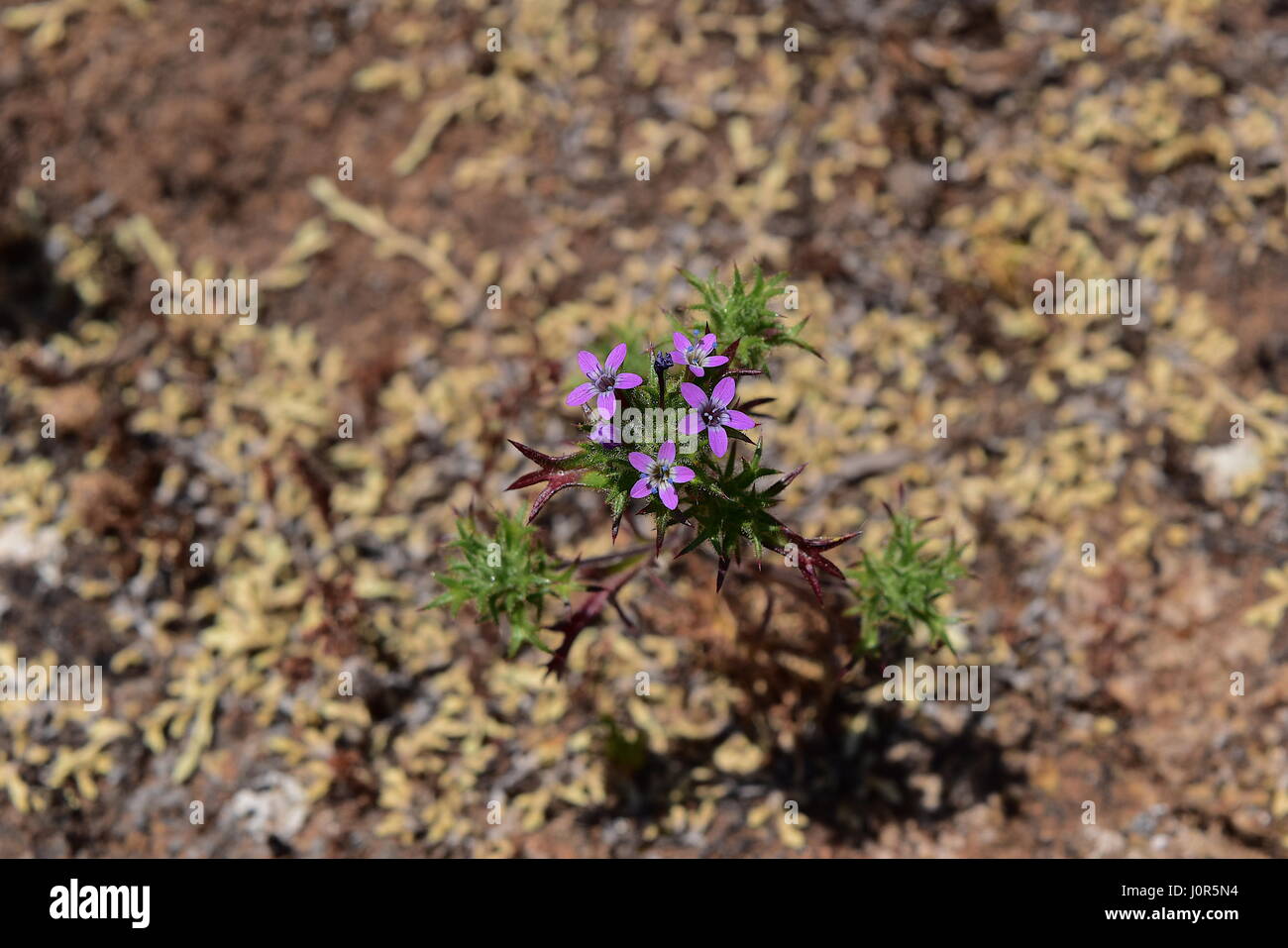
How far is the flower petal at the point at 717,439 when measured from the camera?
277 cm

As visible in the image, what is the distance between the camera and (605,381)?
9.64ft

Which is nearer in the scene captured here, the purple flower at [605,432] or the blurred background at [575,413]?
the purple flower at [605,432]

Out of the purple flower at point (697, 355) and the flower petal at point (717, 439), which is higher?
Result: the purple flower at point (697, 355)

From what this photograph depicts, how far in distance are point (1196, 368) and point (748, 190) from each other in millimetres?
2518

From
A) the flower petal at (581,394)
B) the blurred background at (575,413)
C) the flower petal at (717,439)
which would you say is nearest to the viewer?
the flower petal at (717,439)

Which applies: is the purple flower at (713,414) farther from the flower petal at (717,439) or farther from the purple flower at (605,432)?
the purple flower at (605,432)

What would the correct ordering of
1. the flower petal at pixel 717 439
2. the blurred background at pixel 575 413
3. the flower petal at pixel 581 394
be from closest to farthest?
1. the flower petal at pixel 717 439
2. the flower petal at pixel 581 394
3. the blurred background at pixel 575 413

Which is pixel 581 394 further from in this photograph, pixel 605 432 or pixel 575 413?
pixel 575 413

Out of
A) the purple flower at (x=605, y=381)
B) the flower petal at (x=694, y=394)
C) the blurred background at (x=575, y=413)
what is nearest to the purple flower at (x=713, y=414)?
the flower petal at (x=694, y=394)

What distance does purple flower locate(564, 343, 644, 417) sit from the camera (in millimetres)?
2861

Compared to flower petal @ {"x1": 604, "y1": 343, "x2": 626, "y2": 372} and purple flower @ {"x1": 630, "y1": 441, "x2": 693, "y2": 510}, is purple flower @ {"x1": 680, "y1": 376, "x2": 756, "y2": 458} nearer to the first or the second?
purple flower @ {"x1": 630, "y1": 441, "x2": 693, "y2": 510}

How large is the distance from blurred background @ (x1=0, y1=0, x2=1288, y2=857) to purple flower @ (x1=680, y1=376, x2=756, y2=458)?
128 cm

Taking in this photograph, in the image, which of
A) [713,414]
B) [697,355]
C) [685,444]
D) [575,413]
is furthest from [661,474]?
[575,413]

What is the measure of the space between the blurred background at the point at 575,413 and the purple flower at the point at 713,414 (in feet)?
4.18
